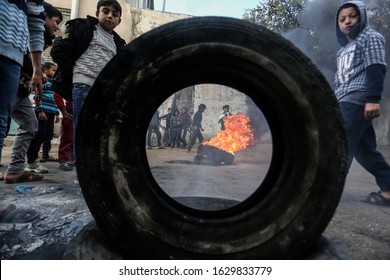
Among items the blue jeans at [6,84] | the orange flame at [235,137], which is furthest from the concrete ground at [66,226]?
the orange flame at [235,137]

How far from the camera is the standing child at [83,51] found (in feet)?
10.6

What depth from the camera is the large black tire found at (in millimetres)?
885

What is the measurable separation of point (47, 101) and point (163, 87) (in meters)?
4.71

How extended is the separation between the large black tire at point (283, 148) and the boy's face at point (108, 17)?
9.16 feet

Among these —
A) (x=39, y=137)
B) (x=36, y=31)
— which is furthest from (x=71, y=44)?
(x=39, y=137)

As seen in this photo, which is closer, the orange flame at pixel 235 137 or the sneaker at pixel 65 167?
the sneaker at pixel 65 167

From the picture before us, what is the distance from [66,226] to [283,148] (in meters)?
1.35

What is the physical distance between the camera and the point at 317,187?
2.89 feet

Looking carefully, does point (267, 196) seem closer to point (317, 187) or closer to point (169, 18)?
point (317, 187)

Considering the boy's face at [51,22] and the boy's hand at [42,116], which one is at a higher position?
the boy's face at [51,22]

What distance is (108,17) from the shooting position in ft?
11.0

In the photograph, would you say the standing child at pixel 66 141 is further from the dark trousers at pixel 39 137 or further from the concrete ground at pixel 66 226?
the concrete ground at pixel 66 226

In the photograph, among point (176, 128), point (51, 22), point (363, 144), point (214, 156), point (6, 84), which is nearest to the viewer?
point (6, 84)

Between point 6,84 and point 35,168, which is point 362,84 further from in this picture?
point 35,168
